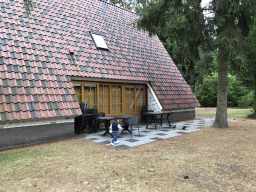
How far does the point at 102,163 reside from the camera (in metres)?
4.71

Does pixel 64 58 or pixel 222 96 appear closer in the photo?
pixel 64 58

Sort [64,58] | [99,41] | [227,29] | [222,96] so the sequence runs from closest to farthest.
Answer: [227,29], [64,58], [222,96], [99,41]

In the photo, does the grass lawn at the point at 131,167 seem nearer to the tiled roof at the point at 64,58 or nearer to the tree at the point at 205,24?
the tiled roof at the point at 64,58

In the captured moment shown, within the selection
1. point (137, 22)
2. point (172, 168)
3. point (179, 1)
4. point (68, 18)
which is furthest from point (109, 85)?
point (172, 168)

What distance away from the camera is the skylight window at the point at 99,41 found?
10.2 m

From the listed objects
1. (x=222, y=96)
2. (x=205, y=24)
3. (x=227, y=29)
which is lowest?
(x=222, y=96)

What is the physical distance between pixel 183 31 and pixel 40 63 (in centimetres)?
626

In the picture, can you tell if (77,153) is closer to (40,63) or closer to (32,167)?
(32,167)

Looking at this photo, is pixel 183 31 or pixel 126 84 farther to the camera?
pixel 126 84

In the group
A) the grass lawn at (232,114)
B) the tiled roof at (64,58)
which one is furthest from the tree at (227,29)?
the grass lawn at (232,114)

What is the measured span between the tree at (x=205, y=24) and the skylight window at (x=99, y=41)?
2209 millimetres

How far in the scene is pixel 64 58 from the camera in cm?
841

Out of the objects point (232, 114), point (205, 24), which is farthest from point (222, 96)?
point (232, 114)

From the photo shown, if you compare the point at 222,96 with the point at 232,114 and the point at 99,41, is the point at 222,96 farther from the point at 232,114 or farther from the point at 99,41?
the point at 232,114
